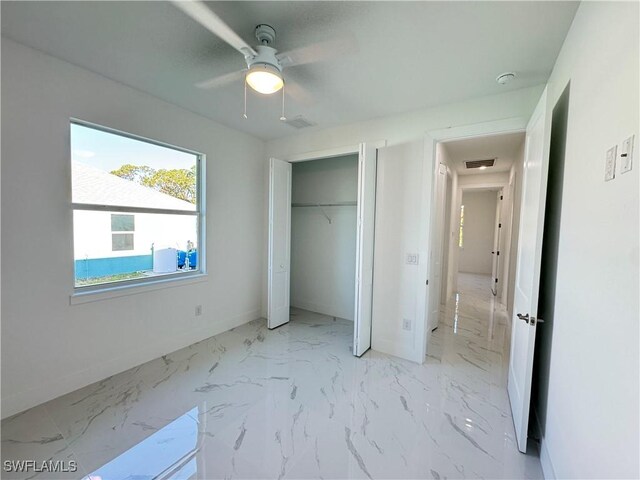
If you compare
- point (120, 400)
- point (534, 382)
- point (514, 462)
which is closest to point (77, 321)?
point (120, 400)

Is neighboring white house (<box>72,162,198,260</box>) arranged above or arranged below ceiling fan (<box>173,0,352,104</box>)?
below

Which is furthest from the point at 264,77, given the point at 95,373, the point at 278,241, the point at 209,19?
the point at 95,373

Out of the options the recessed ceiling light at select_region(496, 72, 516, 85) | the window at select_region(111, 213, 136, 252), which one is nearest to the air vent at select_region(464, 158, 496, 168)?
the recessed ceiling light at select_region(496, 72, 516, 85)

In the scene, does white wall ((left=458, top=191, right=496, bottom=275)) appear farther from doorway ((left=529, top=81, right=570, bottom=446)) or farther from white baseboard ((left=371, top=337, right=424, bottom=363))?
doorway ((left=529, top=81, right=570, bottom=446))

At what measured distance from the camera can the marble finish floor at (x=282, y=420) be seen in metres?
1.59

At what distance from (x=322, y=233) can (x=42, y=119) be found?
320 cm

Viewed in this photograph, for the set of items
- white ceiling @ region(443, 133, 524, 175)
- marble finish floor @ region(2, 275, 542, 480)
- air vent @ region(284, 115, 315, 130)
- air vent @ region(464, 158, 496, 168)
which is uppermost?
air vent @ region(284, 115, 315, 130)

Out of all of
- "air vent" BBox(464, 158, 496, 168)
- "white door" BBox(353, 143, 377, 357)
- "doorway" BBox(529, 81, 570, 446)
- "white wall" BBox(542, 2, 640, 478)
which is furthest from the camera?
"air vent" BBox(464, 158, 496, 168)

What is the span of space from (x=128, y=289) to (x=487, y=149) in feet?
15.1

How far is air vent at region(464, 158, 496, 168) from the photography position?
440 centimetres

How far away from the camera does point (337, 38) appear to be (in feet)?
5.70

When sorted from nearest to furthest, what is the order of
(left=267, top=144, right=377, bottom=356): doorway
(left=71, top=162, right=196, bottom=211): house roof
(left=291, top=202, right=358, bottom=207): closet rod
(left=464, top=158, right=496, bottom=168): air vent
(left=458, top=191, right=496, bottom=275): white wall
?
(left=71, top=162, right=196, bottom=211): house roof < (left=267, top=144, right=377, bottom=356): doorway < (left=291, top=202, right=358, bottom=207): closet rod < (left=464, top=158, right=496, bottom=168): air vent < (left=458, top=191, right=496, bottom=275): white wall

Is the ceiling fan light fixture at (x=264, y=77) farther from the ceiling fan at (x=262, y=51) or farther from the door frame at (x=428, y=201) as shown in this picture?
the door frame at (x=428, y=201)

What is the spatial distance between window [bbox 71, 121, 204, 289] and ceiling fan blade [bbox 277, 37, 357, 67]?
173 cm
